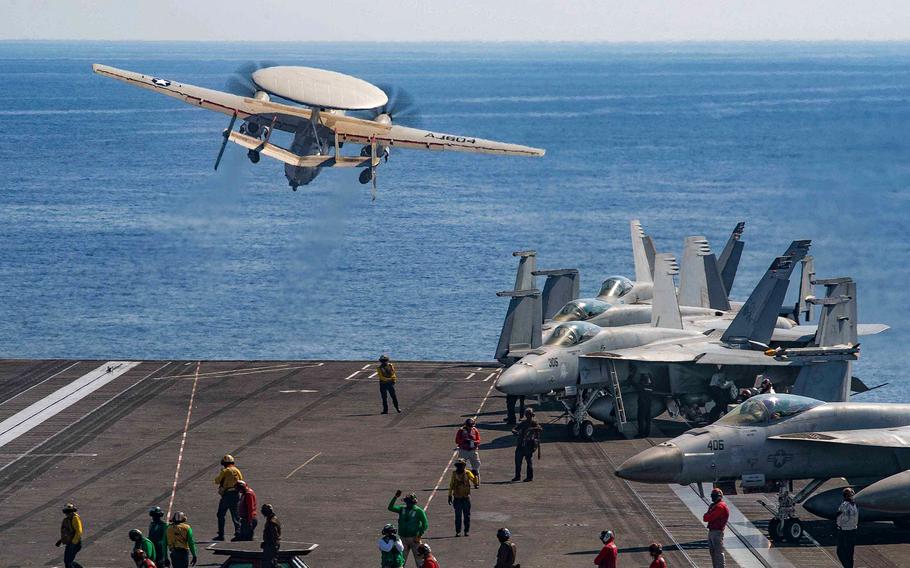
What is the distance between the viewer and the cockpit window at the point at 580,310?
46656 millimetres

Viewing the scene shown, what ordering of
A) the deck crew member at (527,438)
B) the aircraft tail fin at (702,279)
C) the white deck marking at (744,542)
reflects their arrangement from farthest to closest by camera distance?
1. the aircraft tail fin at (702,279)
2. the deck crew member at (527,438)
3. the white deck marking at (744,542)

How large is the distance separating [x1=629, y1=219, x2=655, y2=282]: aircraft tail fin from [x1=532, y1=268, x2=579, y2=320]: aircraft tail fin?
8.12 metres

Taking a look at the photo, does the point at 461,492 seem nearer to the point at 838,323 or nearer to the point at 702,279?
the point at 838,323

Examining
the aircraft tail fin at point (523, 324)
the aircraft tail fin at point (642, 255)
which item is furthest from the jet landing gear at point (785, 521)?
the aircraft tail fin at point (642, 255)

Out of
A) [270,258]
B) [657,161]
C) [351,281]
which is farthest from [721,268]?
[657,161]

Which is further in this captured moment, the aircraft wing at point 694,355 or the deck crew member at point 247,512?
the aircraft wing at point 694,355

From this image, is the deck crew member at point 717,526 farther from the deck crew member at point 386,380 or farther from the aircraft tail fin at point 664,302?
the aircraft tail fin at point 664,302

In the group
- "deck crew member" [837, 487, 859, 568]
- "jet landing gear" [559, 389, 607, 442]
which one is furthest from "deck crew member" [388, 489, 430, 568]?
→ "jet landing gear" [559, 389, 607, 442]

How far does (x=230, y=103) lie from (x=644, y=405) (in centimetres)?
2984

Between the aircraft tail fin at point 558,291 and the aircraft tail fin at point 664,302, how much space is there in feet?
11.0

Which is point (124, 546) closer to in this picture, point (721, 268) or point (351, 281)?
point (721, 268)

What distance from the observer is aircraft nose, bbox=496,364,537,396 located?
41.2 m

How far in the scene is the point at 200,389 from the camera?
49281 millimetres

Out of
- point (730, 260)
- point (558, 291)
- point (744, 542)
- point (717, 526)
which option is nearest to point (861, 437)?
point (744, 542)
